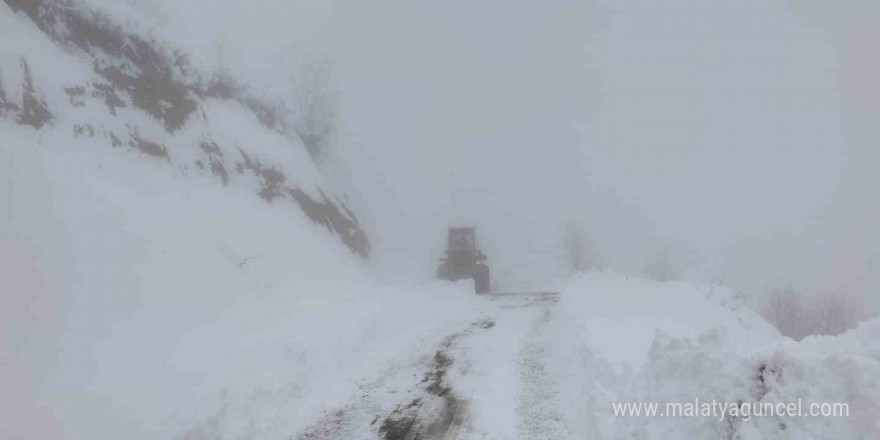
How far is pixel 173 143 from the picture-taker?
16.4 meters

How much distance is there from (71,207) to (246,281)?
472 centimetres

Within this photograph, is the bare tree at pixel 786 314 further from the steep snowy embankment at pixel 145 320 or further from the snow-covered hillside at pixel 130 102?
the steep snowy embankment at pixel 145 320

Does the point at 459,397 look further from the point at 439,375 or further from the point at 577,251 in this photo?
the point at 577,251

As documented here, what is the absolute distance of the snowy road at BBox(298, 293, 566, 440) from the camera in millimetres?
6930

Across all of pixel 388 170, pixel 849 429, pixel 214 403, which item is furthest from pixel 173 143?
pixel 388 170

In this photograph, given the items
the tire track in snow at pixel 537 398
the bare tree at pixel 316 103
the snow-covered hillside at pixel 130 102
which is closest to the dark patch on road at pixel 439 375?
the tire track in snow at pixel 537 398

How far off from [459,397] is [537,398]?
1.28m

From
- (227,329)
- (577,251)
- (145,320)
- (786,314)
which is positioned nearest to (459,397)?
(227,329)

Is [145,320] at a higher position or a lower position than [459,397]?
higher

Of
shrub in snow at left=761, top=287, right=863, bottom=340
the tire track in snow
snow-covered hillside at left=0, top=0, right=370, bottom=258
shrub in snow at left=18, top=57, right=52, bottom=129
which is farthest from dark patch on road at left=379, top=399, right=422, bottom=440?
shrub in snow at left=761, top=287, right=863, bottom=340

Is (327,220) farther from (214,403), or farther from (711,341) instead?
(711,341)

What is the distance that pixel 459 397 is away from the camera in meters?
8.32

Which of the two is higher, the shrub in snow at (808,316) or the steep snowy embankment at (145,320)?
the steep snowy embankment at (145,320)

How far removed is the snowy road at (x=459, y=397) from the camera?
693 cm
